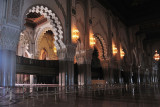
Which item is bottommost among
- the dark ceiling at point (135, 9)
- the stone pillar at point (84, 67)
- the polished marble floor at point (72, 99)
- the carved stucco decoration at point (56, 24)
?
the polished marble floor at point (72, 99)

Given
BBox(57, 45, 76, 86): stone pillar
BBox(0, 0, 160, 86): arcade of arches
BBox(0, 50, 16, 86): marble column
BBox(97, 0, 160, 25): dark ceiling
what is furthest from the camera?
BBox(97, 0, 160, 25): dark ceiling

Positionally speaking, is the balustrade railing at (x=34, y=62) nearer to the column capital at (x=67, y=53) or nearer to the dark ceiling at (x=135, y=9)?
the column capital at (x=67, y=53)

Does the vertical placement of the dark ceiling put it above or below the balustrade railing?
above

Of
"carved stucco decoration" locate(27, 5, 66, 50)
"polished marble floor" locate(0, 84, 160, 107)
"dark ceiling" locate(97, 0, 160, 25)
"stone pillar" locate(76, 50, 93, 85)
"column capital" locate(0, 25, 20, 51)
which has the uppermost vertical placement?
"dark ceiling" locate(97, 0, 160, 25)

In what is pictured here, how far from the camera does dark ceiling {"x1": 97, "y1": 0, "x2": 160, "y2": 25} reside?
17.7 meters

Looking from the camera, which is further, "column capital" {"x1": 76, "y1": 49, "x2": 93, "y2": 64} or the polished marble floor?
"column capital" {"x1": 76, "y1": 49, "x2": 93, "y2": 64}

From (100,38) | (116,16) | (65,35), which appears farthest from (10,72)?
(116,16)

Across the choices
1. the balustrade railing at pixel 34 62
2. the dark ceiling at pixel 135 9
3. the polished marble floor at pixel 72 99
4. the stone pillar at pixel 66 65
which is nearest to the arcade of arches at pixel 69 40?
the stone pillar at pixel 66 65

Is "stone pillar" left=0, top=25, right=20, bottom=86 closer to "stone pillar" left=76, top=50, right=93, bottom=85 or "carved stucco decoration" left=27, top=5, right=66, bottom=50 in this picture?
"carved stucco decoration" left=27, top=5, right=66, bottom=50

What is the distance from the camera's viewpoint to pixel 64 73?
9.70 meters

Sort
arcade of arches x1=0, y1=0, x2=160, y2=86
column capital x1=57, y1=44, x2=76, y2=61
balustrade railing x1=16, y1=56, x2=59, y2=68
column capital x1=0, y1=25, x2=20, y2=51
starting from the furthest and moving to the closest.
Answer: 1. balustrade railing x1=16, y1=56, x2=59, y2=68
2. column capital x1=57, y1=44, x2=76, y2=61
3. arcade of arches x1=0, y1=0, x2=160, y2=86
4. column capital x1=0, y1=25, x2=20, y2=51

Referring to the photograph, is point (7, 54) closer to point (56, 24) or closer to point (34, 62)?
point (56, 24)

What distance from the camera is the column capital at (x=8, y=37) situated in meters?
6.67

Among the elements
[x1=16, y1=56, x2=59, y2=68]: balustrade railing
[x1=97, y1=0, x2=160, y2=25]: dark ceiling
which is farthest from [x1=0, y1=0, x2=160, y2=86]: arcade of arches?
[x1=97, y1=0, x2=160, y2=25]: dark ceiling
